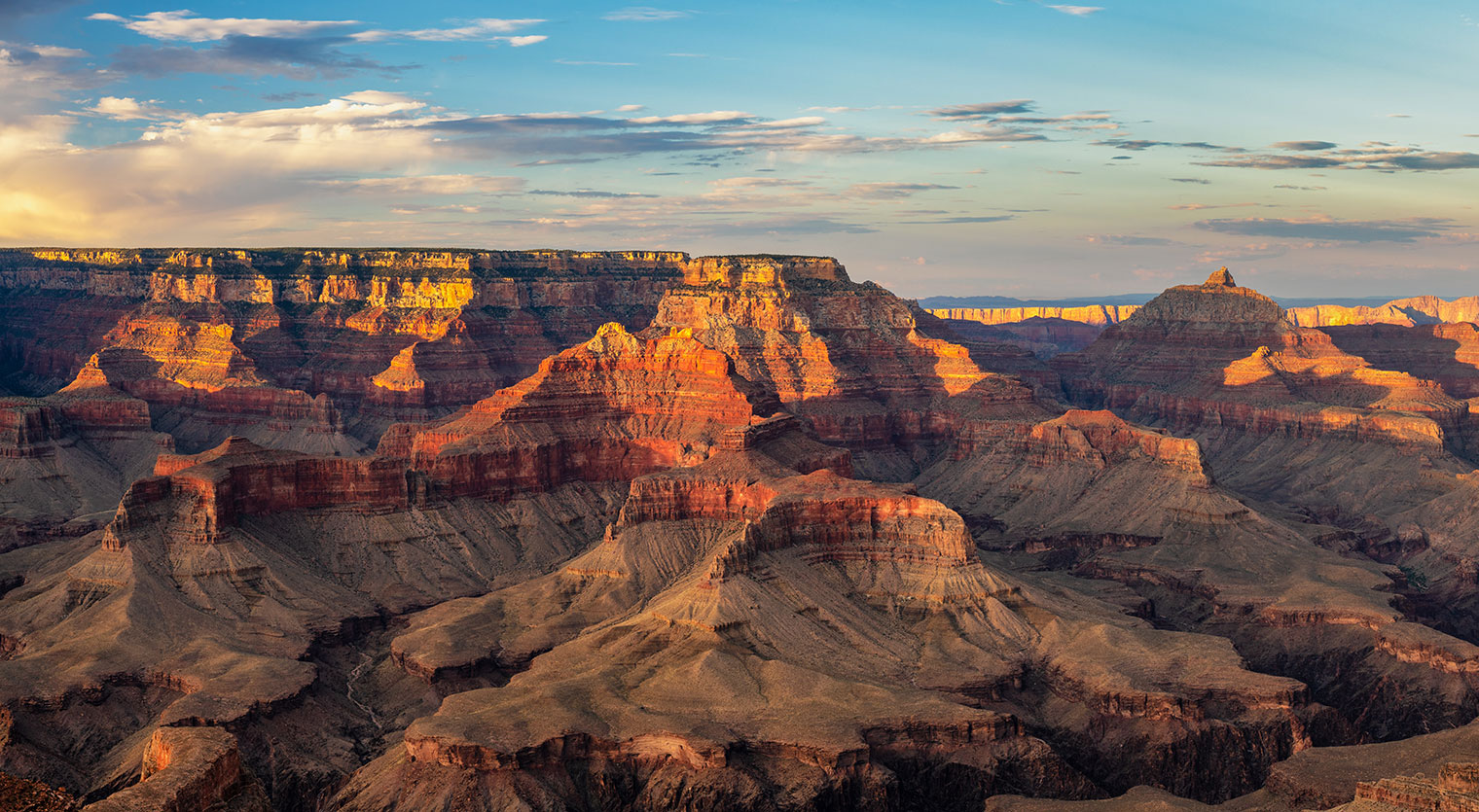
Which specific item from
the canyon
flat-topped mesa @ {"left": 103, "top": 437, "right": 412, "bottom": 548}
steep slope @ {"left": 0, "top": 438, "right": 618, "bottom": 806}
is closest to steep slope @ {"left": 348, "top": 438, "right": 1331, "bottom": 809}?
the canyon

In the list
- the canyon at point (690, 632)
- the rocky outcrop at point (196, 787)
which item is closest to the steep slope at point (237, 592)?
the canyon at point (690, 632)

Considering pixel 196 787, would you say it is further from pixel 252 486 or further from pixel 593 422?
pixel 593 422

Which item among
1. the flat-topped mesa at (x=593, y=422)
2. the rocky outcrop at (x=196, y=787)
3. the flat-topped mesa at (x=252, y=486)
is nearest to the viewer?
the rocky outcrop at (x=196, y=787)

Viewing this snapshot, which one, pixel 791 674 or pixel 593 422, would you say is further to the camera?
pixel 593 422

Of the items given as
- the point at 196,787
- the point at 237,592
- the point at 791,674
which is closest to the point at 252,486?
the point at 237,592

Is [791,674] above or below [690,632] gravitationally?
below

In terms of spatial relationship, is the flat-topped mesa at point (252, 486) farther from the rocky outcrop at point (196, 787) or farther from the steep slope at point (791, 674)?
the rocky outcrop at point (196, 787)
